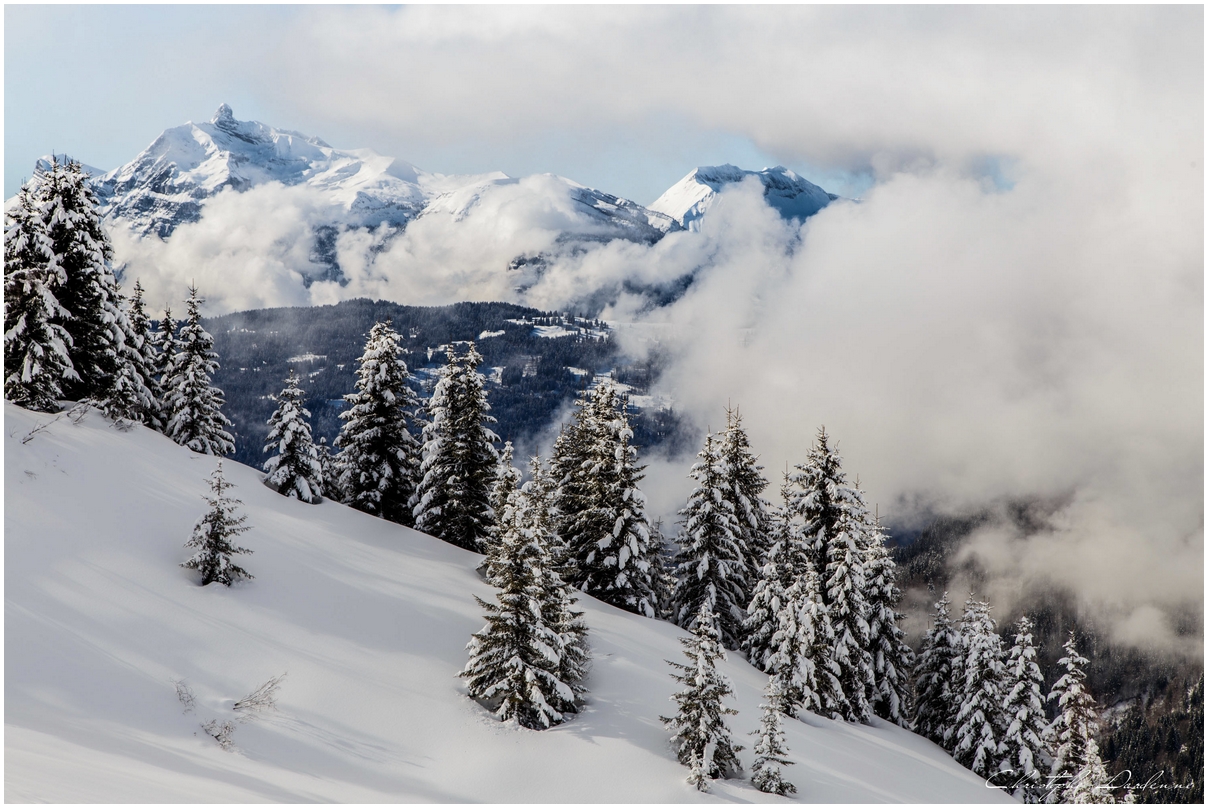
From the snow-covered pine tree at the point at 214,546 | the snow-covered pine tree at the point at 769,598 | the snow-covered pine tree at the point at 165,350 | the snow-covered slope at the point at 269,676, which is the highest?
the snow-covered pine tree at the point at 165,350

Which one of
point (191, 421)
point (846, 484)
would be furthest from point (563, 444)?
point (191, 421)

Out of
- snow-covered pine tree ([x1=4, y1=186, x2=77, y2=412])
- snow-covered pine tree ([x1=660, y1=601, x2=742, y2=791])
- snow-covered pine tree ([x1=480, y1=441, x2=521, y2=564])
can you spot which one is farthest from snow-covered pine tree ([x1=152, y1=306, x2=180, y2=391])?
snow-covered pine tree ([x1=660, y1=601, x2=742, y2=791])

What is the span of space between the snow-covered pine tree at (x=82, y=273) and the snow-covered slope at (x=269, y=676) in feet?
16.1

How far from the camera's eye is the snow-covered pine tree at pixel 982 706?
31281mm

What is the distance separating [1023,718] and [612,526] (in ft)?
65.8

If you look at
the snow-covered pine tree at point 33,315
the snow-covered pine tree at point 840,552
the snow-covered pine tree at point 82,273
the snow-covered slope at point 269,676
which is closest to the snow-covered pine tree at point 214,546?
the snow-covered slope at point 269,676

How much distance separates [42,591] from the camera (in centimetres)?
1594

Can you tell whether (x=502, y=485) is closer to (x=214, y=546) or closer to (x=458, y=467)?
(x=458, y=467)

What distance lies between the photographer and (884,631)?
32.2 meters

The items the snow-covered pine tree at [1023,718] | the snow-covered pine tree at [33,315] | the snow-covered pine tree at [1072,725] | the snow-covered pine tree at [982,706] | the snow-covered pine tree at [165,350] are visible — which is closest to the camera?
the snow-covered pine tree at [33,315]

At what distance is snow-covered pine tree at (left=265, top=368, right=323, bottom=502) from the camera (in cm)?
3139

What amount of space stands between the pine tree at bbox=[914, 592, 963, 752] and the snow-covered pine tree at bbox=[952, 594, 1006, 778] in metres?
1.43

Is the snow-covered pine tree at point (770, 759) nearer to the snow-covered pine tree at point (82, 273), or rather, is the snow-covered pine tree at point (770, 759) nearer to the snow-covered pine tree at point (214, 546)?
the snow-covered pine tree at point (214, 546)

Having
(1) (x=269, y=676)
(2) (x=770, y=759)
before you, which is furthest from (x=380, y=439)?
(2) (x=770, y=759)
